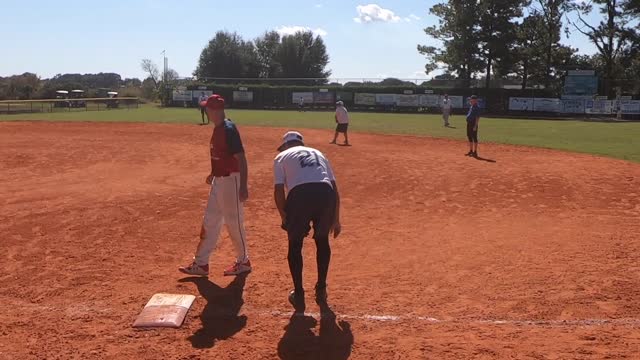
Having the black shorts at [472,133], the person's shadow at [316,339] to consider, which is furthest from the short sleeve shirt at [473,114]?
the person's shadow at [316,339]

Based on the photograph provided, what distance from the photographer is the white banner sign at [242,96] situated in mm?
62938

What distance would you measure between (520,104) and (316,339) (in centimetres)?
5454

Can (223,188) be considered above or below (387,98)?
below

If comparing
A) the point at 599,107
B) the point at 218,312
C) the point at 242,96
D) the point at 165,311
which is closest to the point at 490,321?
the point at 218,312

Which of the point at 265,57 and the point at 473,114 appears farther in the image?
the point at 265,57

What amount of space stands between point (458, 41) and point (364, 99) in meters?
13.0

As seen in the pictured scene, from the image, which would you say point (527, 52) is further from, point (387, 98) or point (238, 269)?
point (238, 269)

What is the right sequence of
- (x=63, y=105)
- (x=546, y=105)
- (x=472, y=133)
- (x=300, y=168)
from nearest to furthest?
(x=300, y=168), (x=472, y=133), (x=546, y=105), (x=63, y=105)

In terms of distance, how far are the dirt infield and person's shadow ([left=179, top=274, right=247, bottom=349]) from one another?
0.07 feet

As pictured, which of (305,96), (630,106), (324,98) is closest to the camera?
(630,106)

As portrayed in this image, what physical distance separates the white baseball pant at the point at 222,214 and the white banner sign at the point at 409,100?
53084mm

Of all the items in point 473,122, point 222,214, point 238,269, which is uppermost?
point 473,122

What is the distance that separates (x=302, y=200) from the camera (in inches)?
219

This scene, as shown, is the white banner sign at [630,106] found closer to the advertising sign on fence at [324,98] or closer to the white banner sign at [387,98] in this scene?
the white banner sign at [387,98]
